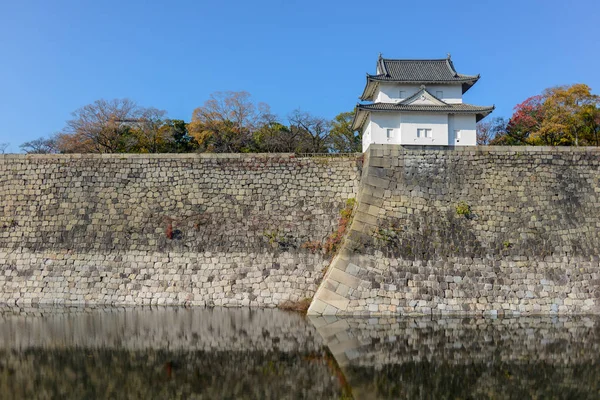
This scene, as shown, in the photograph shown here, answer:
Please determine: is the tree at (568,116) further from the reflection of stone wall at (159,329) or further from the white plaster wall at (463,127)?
the reflection of stone wall at (159,329)

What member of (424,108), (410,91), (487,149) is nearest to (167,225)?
(424,108)

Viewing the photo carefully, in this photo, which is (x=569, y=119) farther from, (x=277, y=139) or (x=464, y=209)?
(x=277, y=139)

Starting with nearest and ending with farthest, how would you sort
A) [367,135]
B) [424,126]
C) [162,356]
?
[162,356]
[424,126]
[367,135]

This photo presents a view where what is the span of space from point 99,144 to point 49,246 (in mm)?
15867

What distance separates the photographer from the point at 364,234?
15.5 metres

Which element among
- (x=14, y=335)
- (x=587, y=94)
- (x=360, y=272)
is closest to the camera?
(x=14, y=335)

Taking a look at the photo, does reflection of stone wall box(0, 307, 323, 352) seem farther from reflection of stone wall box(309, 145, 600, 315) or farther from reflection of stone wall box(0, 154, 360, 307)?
reflection of stone wall box(309, 145, 600, 315)

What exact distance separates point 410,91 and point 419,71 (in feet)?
4.31

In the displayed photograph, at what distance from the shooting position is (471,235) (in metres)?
15.7

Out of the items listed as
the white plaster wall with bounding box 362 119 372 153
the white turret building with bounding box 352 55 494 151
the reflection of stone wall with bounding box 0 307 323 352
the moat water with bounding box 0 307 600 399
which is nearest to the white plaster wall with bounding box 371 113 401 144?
the white turret building with bounding box 352 55 494 151

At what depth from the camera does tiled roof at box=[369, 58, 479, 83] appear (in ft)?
63.1

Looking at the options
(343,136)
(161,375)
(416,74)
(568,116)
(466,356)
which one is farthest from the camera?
(343,136)

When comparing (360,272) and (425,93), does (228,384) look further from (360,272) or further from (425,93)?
(425,93)

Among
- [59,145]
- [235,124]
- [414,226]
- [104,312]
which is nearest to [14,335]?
[104,312]
